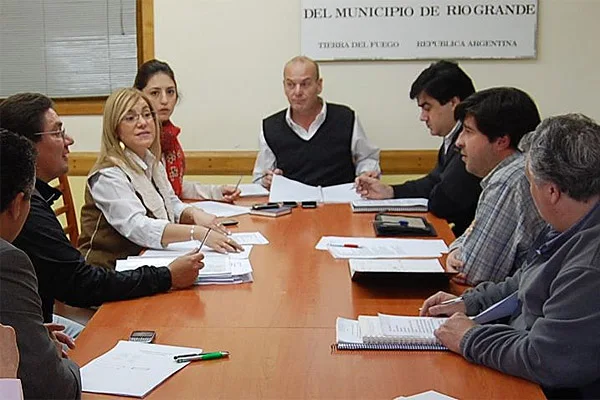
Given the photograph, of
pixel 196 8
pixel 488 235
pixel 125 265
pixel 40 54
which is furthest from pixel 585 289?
pixel 40 54

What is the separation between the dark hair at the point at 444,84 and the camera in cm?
344

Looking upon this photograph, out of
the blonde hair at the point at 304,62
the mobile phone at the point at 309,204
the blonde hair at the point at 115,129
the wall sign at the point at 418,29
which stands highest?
the wall sign at the point at 418,29

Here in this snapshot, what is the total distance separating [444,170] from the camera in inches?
130

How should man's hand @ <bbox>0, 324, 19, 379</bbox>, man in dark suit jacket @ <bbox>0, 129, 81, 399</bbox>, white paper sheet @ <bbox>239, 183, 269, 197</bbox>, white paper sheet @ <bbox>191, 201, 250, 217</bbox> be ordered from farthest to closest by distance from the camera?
white paper sheet @ <bbox>239, 183, 269, 197</bbox>, white paper sheet @ <bbox>191, 201, 250, 217</bbox>, man in dark suit jacket @ <bbox>0, 129, 81, 399</bbox>, man's hand @ <bbox>0, 324, 19, 379</bbox>

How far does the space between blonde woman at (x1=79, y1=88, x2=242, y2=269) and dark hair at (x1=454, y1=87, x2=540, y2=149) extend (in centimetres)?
87

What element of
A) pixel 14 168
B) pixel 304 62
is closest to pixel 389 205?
pixel 304 62

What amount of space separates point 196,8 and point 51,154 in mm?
2133

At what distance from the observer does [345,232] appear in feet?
9.68

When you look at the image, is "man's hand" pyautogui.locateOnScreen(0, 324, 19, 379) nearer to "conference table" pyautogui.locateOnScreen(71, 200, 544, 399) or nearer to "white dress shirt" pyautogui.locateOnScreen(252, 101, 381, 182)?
"conference table" pyautogui.locateOnScreen(71, 200, 544, 399)

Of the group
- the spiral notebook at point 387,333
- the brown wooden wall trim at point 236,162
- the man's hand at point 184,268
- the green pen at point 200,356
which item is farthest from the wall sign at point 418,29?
the green pen at point 200,356

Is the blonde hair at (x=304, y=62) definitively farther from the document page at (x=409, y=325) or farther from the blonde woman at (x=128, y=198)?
the document page at (x=409, y=325)

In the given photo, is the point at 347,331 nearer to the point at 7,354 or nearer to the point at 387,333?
the point at 387,333

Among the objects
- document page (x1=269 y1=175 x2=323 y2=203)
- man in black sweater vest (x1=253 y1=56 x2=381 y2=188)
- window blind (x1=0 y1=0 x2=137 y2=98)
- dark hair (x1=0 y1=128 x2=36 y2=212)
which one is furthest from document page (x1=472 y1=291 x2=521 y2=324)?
window blind (x1=0 y1=0 x2=137 y2=98)

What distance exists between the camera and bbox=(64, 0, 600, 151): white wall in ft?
13.9
